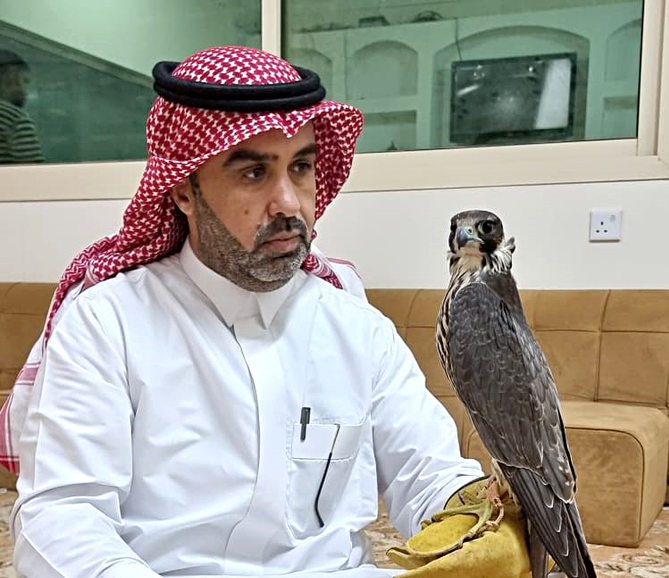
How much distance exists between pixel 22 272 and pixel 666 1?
9.00ft

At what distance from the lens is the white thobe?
3.17 ft

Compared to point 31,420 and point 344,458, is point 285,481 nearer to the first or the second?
point 344,458

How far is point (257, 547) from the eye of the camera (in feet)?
3.50

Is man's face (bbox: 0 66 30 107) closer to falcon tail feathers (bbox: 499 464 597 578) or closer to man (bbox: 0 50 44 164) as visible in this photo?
man (bbox: 0 50 44 164)

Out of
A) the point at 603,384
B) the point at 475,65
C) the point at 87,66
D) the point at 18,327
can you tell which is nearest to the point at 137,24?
the point at 87,66

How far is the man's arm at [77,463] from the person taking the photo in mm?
910

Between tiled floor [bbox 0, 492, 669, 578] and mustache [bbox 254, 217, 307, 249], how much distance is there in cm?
93

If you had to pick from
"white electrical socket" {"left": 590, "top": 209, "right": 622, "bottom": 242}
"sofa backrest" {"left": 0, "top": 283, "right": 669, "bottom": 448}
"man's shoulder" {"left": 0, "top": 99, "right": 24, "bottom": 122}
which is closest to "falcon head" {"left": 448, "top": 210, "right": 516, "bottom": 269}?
"sofa backrest" {"left": 0, "top": 283, "right": 669, "bottom": 448}

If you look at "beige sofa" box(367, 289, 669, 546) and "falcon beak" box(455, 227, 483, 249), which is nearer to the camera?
"falcon beak" box(455, 227, 483, 249)

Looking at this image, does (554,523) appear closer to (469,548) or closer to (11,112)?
(469,548)

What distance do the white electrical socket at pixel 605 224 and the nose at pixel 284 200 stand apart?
5.43ft

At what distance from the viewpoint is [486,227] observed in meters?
0.76

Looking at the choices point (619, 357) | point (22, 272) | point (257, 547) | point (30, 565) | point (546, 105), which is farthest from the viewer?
point (22, 272)

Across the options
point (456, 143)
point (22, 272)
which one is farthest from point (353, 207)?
point (22, 272)
